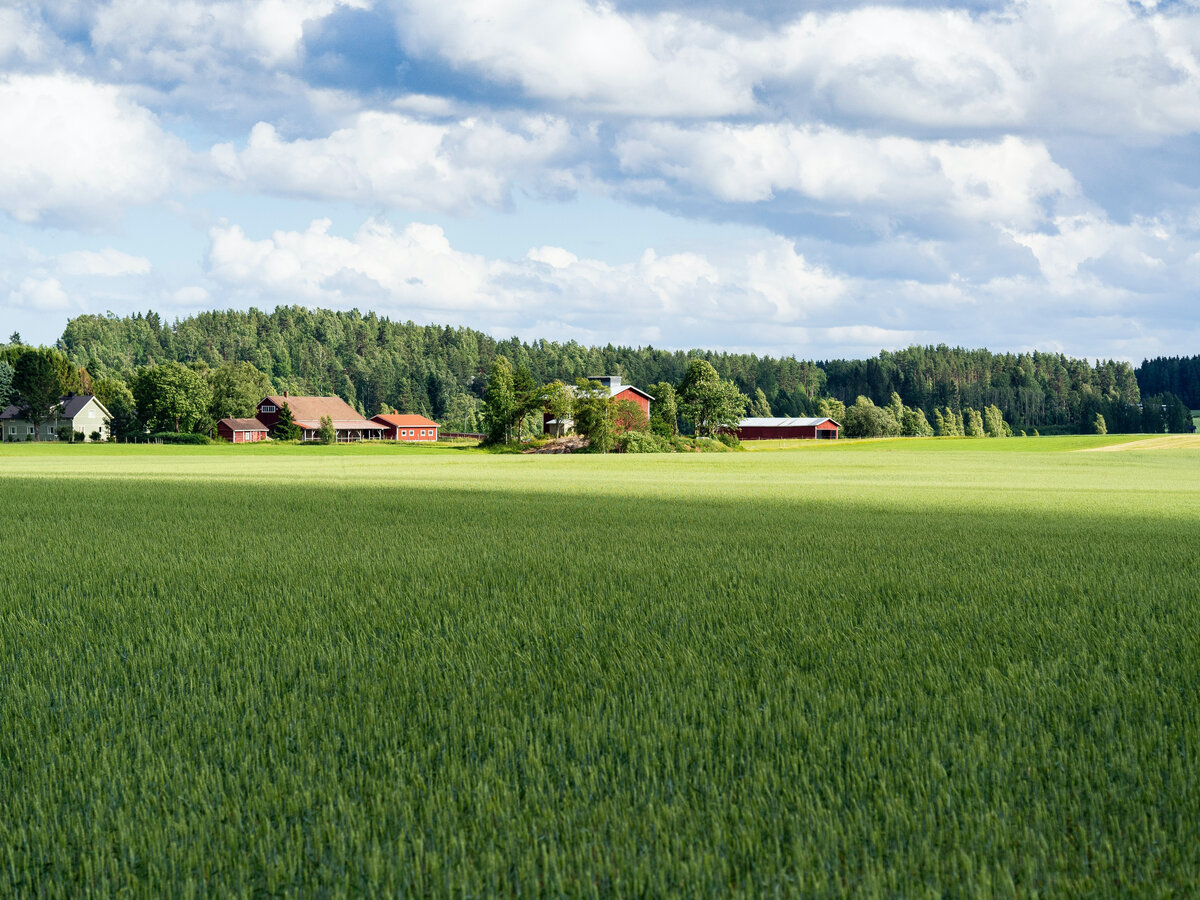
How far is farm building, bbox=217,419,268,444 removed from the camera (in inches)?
5143

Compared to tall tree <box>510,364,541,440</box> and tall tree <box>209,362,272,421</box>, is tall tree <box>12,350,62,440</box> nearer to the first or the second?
tall tree <box>209,362,272,421</box>

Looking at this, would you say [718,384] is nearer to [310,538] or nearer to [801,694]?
[310,538]

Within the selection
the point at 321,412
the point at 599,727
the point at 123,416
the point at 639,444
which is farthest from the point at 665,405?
the point at 599,727

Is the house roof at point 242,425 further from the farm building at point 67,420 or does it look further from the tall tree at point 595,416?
the tall tree at point 595,416

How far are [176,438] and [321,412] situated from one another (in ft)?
121

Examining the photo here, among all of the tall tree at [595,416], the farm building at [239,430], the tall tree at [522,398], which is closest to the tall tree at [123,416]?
the farm building at [239,430]

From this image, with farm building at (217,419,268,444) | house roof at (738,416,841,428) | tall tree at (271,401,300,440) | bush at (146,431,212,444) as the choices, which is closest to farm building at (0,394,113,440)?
bush at (146,431,212,444)

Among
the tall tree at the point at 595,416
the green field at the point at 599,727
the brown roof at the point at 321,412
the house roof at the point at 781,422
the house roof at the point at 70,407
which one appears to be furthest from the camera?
the house roof at the point at 781,422

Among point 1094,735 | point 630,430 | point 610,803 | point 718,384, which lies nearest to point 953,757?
point 1094,735

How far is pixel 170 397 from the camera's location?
11619 centimetres

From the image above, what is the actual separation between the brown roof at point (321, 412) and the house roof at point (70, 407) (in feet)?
78.4

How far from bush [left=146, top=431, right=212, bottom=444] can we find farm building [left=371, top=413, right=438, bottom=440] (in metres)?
41.2

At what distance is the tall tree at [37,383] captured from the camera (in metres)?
116

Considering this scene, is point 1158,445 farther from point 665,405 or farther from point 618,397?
point 618,397
